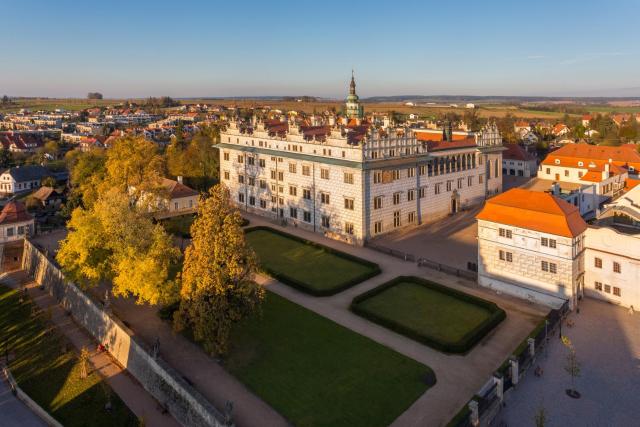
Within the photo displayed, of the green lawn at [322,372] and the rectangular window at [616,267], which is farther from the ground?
the rectangular window at [616,267]

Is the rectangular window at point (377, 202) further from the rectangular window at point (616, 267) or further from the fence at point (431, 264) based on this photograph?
the rectangular window at point (616, 267)

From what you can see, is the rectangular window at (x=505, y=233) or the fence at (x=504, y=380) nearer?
the fence at (x=504, y=380)

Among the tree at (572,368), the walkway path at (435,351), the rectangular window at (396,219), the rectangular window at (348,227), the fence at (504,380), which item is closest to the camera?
the fence at (504,380)

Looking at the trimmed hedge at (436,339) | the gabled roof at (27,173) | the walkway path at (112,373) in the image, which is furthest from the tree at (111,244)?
the gabled roof at (27,173)

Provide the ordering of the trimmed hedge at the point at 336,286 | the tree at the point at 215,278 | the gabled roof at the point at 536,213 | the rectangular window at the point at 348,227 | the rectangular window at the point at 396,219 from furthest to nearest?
the rectangular window at the point at 396,219 → the rectangular window at the point at 348,227 → the trimmed hedge at the point at 336,286 → the gabled roof at the point at 536,213 → the tree at the point at 215,278

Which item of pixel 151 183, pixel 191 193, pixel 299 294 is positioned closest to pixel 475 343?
pixel 299 294

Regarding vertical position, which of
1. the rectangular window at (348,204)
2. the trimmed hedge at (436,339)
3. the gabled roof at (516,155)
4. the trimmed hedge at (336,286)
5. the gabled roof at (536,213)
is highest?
the gabled roof at (516,155)

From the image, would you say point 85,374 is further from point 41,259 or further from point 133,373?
point 41,259
